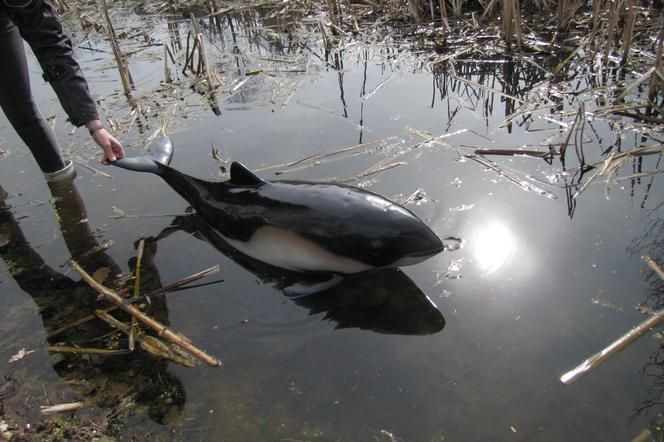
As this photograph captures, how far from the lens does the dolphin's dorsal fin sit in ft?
12.7

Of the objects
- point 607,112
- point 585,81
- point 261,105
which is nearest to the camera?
point 607,112

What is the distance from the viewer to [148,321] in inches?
130

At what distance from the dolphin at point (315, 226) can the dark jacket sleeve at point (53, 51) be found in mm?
1150

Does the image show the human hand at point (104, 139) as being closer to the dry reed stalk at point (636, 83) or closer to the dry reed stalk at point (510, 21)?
the dry reed stalk at point (636, 83)

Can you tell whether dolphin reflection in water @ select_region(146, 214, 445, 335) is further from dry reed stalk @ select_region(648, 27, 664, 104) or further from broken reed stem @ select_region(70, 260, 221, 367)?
dry reed stalk @ select_region(648, 27, 664, 104)

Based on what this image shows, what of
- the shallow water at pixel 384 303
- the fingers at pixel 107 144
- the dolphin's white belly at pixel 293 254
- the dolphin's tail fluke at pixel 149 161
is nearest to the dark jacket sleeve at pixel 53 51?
the fingers at pixel 107 144

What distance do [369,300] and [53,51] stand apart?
305 cm

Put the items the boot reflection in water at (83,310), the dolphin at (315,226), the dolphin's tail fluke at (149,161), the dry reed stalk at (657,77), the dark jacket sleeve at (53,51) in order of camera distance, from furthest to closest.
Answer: the dry reed stalk at (657,77) < the dolphin's tail fluke at (149,161) < the dark jacket sleeve at (53,51) < the dolphin at (315,226) < the boot reflection in water at (83,310)

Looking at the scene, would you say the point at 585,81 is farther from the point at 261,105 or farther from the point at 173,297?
the point at 173,297

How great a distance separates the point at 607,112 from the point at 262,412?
4607 millimetres

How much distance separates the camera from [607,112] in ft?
17.0

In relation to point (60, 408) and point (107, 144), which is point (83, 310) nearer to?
point (60, 408)

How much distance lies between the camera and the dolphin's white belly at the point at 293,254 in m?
3.54

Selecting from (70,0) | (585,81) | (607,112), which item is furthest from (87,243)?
(70,0)
